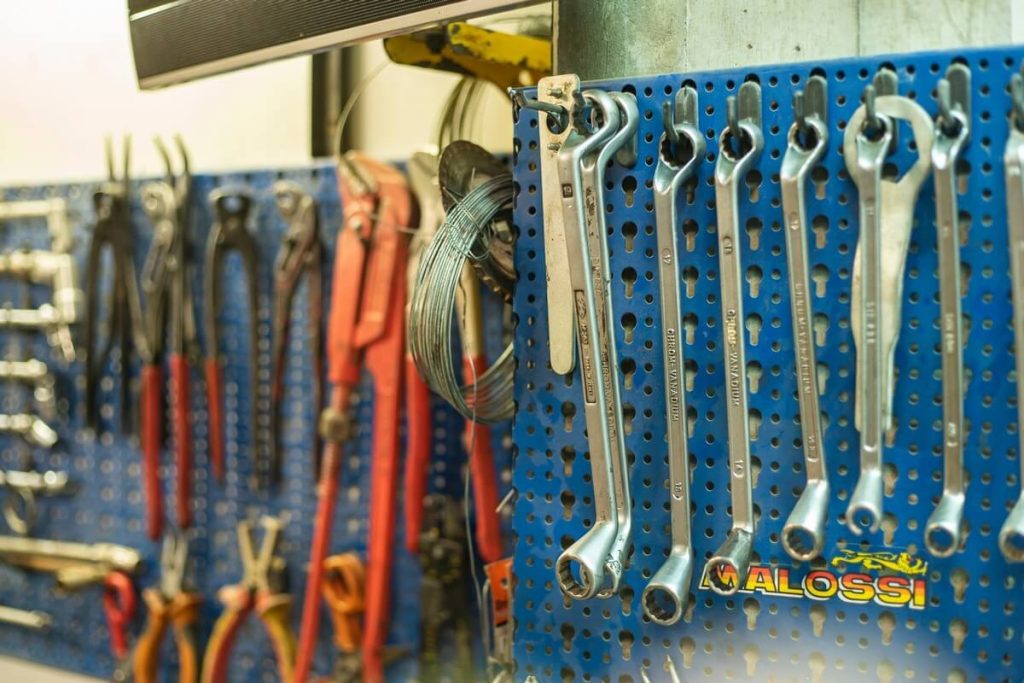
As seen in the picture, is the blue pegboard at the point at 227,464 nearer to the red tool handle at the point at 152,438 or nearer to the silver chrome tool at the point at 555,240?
the red tool handle at the point at 152,438

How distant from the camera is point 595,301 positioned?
38.7 inches

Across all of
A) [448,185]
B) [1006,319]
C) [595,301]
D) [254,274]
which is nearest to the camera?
[1006,319]

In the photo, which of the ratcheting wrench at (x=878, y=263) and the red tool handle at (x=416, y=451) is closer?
the ratcheting wrench at (x=878, y=263)

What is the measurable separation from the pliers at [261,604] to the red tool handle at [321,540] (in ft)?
0.30

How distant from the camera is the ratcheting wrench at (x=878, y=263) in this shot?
889 mm

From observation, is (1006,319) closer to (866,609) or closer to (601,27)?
(866,609)

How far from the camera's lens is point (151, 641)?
1824 millimetres

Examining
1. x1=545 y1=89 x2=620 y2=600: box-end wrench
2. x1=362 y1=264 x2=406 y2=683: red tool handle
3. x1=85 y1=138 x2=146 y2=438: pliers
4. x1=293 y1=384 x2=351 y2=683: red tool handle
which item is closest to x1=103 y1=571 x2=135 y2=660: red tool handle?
x1=85 y1=138 x2=146 y2=438: pliers

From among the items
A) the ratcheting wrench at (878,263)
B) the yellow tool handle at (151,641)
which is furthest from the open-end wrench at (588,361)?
the yellow tool handle at (151,641)

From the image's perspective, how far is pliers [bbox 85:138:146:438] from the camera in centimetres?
186

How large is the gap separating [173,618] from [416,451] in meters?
0.68

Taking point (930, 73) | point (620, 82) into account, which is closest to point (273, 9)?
point (620, 82)

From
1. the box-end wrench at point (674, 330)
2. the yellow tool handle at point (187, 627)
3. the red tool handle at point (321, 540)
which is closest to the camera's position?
the box-end wrench at point (674, 330)

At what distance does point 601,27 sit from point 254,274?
0.86m
